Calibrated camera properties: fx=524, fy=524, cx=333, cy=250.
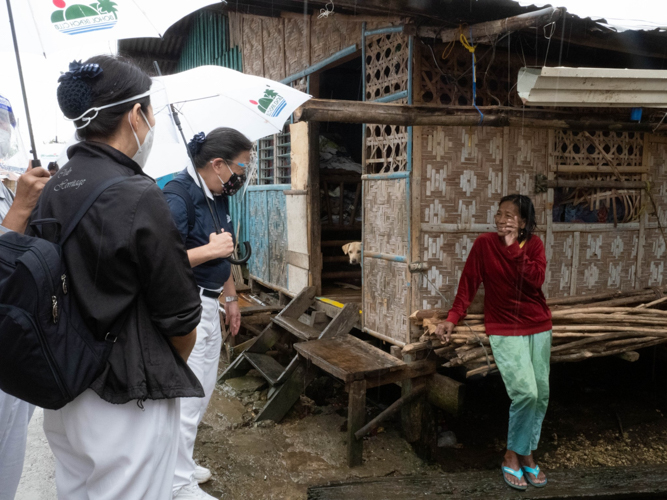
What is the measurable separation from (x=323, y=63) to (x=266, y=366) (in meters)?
3.60

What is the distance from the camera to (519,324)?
3906mm

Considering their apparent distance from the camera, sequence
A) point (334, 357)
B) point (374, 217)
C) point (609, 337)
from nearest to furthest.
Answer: point (609, 337) < point (334, 357) < point (374, 217)

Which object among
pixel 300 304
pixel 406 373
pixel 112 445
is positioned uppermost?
pixel 112 445

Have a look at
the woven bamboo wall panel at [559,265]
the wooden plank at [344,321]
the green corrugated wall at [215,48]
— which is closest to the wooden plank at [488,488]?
the woven bamboo wall panel at [559,265]

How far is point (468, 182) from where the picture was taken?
15.4 feet

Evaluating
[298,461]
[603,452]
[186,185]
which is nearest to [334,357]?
[298,461]

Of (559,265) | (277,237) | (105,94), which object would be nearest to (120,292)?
(105,94)

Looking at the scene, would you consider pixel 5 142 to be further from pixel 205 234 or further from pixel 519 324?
pixel 519 324

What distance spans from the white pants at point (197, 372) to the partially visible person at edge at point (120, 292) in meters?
1.43

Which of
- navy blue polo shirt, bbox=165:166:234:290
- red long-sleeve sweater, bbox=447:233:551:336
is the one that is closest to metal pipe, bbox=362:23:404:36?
red long-sleeve sweater, bbox=447:233:551:336

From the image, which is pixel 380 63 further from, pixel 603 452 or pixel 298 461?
pixel 603 452

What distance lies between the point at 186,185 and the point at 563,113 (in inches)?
136

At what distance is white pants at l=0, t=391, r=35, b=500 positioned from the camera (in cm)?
242

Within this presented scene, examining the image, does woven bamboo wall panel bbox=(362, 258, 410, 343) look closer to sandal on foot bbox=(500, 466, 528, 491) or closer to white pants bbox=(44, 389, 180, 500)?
sandal on foot bbox=(500, 466, 528, 491)
